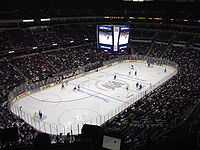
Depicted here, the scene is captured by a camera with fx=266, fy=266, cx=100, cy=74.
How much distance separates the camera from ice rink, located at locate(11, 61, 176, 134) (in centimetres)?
1994

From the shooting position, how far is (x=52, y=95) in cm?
2567

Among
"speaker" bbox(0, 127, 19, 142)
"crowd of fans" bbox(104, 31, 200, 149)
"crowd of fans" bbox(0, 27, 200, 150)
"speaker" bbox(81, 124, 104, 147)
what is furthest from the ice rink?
"speaker" bbox(81, 124, 104, 147)

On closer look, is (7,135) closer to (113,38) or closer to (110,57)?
(113,38)

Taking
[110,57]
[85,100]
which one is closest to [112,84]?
[85,100]

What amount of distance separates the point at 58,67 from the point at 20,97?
891 cm

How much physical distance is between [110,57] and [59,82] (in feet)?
42.7

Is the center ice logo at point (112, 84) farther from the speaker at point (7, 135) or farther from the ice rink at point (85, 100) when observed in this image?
the speaker at point (7, 135)

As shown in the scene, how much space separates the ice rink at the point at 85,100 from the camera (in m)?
19.9

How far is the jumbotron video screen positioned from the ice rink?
4.08 meters

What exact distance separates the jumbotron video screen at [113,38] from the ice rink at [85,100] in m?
4.08

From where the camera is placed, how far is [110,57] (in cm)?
4075

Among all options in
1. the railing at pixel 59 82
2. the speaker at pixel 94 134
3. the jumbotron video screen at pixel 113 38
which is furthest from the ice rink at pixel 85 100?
the speaker at pixel 94 134

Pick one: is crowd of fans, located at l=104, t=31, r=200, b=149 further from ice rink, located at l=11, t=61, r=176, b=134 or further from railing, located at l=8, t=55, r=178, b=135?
ice rink, located at l=11, t=61, r=176, b=134

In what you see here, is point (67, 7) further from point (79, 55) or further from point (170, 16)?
point (170, 16)
